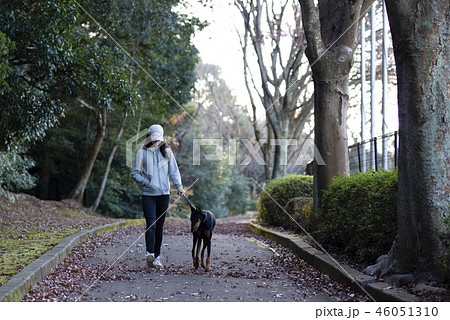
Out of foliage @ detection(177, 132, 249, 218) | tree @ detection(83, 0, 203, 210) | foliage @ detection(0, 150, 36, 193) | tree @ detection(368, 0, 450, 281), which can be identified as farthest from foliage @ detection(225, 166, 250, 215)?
tree @ detection(368, 0, 450, 281)

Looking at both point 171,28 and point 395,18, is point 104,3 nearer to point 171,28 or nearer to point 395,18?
point 171,28

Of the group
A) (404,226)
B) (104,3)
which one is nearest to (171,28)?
(104,3)

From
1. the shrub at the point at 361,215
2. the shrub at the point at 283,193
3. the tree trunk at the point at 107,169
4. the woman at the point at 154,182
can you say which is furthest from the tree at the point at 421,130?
the tree trunk at the point at 107,169

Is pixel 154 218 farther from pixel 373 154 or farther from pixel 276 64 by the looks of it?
pixel 276 64

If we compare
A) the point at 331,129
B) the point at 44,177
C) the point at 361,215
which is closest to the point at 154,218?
the point at 361,215

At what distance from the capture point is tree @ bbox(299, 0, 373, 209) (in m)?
8.94

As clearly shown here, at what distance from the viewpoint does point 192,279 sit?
254 inches

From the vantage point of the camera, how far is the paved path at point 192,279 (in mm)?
5414

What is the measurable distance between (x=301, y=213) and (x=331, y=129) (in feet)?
8.85

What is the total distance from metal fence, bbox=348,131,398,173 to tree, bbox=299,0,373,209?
2.53 meters

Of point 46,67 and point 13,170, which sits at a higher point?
point 46,67

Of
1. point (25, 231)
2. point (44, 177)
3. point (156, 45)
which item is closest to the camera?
point (25, 231)

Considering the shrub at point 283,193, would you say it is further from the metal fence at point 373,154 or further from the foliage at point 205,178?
the foliage at point 205,178
